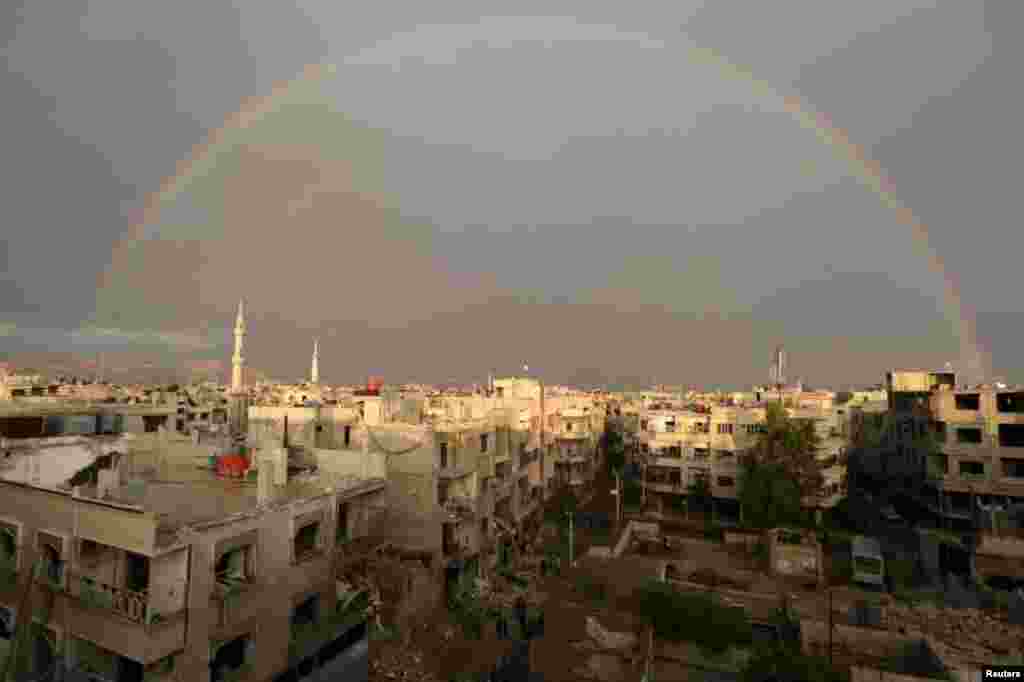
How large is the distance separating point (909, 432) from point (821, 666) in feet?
108

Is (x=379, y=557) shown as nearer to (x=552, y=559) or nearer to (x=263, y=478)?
(x=263, y=478)

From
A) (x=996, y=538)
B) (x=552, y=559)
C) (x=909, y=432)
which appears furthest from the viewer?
(x=909, y=432)

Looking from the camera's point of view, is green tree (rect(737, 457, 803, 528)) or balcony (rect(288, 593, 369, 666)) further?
green tree (rect(737, 457, 803, 528))

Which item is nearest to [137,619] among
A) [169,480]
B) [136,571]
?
[136,571]

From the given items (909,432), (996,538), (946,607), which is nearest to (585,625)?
(946,607)

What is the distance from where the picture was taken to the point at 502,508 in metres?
31.2

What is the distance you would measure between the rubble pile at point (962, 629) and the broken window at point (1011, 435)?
51.2ft

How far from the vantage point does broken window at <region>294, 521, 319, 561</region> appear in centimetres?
1703

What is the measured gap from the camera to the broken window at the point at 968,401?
3353 centimetres

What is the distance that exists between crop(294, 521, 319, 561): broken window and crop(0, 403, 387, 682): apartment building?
4 centimetres

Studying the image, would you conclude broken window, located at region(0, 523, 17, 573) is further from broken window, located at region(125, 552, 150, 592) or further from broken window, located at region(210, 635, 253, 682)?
broken window, located at region(210, 635, 253, 682)

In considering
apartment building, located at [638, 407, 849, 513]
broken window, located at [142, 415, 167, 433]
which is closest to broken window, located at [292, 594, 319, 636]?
apartment building, located at [638, 407, 849, 513]

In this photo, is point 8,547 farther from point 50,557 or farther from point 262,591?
point 262,591

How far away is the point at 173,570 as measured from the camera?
1287cm
